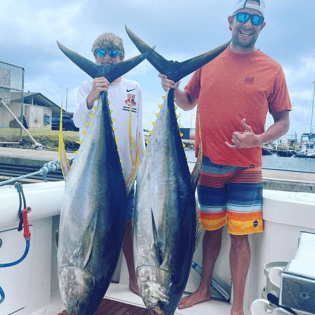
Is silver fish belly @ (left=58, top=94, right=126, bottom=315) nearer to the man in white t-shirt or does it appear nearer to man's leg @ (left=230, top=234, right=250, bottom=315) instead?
the man in white t-shirt

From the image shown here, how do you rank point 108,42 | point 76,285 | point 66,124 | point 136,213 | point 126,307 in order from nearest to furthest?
1. point 76,285
2. point 136,213
3. point 108,42
4. point 126,307
5. point 66,124

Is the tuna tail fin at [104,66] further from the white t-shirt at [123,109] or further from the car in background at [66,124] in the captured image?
the car in background at [66,124]

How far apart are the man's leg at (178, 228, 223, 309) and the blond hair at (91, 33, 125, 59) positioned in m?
1.27

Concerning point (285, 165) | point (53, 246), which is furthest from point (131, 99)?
point (285, 165)

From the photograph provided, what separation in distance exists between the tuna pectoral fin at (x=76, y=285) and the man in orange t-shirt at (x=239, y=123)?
2.67 ft

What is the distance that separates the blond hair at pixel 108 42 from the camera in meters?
1.97

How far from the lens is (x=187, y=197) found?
1.67 metres

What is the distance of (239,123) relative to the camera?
1.91 m

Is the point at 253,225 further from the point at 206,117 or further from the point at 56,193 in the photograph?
the point at 56,193

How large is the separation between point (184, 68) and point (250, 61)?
1.59 ft

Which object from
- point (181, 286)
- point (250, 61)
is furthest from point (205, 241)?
point (250, 61)

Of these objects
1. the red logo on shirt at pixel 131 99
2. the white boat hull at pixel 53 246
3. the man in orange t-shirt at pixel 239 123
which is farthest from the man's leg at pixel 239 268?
the red logo on shirt at pixel 131 99

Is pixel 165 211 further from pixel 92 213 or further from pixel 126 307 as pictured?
pixel 126 307

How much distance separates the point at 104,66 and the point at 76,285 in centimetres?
105
